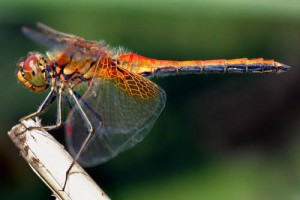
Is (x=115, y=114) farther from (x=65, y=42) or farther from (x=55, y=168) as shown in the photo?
(x=55, y=168)

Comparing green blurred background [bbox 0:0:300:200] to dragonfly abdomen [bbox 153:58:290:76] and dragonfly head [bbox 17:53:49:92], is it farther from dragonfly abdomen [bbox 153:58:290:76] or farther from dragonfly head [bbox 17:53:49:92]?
dragonfly head [bbox 17:53:49:92]

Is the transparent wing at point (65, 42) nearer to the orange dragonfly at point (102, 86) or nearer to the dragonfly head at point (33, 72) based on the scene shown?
the orange dragonfly at point (102, 86)

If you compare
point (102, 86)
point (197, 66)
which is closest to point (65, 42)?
point (102, 86)

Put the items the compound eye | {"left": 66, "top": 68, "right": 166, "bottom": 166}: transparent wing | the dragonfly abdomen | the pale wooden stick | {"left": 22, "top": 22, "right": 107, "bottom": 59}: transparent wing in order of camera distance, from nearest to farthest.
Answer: the pale wooden stick < {"left": 22, "top": 22, "right": 107, "bottom": 59}: transparent wing < the compound eye < {"left": 66, "top": 68, "right": 166, "bottom": 166}: transparent wing < the dragonfly abdomen

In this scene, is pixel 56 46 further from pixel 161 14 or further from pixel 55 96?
pixel 161 14

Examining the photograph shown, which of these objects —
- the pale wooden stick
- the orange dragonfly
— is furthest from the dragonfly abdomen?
the pale wooden stick

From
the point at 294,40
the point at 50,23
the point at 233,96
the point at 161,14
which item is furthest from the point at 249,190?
the point at 50,23

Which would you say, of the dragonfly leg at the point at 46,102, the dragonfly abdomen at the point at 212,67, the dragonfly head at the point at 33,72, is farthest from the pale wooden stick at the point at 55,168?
the dragonfly abdomen at the point at 212,67
